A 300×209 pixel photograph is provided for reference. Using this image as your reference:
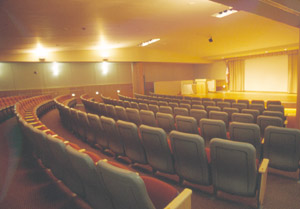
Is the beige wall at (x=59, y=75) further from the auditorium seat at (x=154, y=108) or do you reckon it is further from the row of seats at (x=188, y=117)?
the auditorium seat at (x=154, y=108)

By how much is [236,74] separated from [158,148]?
1454 centimetres

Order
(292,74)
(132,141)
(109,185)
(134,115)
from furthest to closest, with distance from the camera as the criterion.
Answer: (292,74) → (134,115) → (132,141) → (109,185)

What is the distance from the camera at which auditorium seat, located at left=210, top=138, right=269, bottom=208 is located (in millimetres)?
1654

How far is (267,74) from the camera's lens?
1298 cm

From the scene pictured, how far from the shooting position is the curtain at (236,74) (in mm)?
14352

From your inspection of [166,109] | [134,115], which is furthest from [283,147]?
[134,115]

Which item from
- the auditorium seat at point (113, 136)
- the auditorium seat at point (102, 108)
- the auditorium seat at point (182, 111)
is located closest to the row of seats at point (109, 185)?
the auditorium seat at point (113, 136)

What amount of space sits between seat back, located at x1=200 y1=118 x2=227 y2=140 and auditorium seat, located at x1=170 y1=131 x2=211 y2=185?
2.49ft

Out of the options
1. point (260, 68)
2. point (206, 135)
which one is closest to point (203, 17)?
point (206, 135)

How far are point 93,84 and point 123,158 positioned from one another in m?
9.75

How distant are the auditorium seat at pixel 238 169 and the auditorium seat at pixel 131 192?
2.15 ft

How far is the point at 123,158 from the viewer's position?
10.4ft

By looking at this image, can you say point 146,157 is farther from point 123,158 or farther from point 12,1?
point 12,1

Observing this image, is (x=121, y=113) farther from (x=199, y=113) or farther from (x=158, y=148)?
(x=158, y=148)
